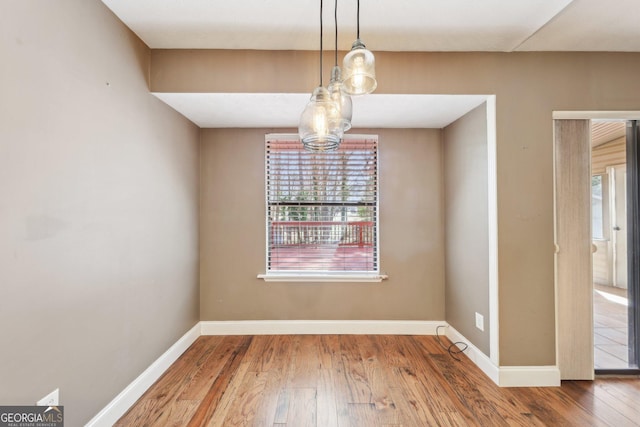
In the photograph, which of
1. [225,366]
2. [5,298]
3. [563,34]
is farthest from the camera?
[225,366]

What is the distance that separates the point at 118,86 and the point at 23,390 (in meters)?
1.64

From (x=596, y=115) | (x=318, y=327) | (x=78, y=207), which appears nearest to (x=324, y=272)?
(x=318, y=327)

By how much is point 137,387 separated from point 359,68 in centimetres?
240

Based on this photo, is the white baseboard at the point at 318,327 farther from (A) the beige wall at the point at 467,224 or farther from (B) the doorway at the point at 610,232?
(B) the doorway at the point at 610,232

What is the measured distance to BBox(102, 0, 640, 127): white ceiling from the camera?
1633 mm

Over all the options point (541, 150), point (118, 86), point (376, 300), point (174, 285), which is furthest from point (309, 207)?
point (541, 150)

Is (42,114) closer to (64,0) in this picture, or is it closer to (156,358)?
(64,0)

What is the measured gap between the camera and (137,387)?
1884mm

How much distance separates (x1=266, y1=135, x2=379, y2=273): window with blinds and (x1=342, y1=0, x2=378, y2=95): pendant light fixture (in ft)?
5.72

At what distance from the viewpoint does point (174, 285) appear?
238cm

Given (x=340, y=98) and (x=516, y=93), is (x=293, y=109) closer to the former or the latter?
(x=340, y=98)

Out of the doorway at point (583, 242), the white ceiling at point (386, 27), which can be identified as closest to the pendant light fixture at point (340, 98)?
the white ceiling at point (386, 27)

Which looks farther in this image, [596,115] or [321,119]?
[596,115]

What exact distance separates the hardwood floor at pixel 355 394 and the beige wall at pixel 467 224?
426 millimetres
